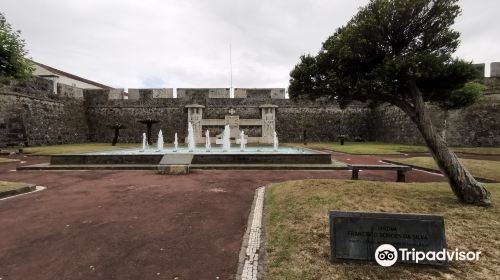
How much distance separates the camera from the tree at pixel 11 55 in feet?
43.9

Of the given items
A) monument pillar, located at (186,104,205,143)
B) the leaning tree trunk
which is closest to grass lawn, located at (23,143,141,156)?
monument pillar, located at (186,104,205,143)

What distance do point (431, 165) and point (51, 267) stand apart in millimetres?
Result: 11420

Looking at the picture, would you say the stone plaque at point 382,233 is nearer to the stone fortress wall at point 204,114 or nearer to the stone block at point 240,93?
the stone fortress wall at point 204,114

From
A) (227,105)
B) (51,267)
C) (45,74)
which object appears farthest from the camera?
(45,74)

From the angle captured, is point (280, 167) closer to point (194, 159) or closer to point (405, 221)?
point (194, 159)

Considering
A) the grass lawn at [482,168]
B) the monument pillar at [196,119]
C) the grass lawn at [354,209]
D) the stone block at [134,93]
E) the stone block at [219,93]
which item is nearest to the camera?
the grass lawn at [354,209]

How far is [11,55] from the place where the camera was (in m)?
13.5

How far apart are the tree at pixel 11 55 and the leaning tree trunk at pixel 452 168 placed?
16734mm

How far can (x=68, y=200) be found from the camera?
6.38m

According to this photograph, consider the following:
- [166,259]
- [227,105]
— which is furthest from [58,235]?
[227,105]

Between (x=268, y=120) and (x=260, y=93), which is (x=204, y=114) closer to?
(x=260, y=93)

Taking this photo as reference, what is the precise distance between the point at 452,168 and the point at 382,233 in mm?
3165

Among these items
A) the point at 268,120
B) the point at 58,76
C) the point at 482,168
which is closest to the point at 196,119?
the point at 268,120

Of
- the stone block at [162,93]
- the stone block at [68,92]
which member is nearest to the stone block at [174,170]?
the stone block at [162,93]
